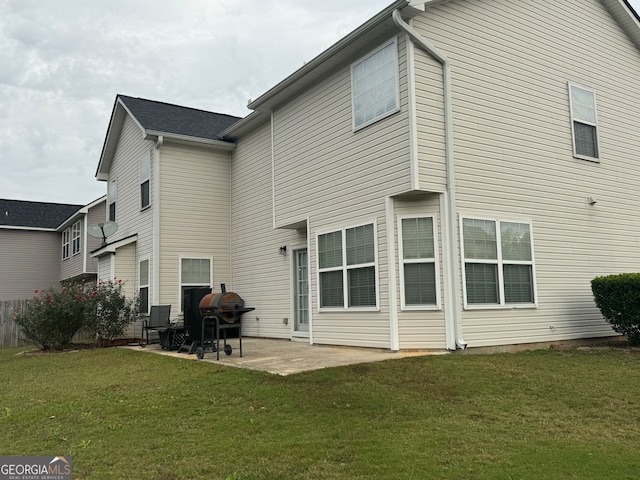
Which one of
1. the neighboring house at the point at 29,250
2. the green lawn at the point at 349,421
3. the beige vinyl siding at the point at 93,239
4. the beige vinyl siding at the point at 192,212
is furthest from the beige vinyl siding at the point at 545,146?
the neighboring house at the point at 29,250

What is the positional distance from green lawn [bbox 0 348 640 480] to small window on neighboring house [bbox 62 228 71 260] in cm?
1945

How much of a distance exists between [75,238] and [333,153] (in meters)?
18.4

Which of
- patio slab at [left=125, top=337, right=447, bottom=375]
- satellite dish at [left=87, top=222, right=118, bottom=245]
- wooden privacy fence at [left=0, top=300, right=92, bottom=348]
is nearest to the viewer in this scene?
patio slab at [left=125, top=337, right=447, bottom=375]

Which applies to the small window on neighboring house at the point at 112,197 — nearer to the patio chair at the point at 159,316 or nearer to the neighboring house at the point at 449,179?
the neighboring house at the point at 449,179

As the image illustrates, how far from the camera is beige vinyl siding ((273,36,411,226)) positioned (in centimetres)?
898

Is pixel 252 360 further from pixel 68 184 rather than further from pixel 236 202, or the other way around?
pixel 68 184

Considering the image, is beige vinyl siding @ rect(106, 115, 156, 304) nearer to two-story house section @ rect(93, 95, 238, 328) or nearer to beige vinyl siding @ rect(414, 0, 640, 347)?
two-story house section @ rect(93, 95, 238, 328)

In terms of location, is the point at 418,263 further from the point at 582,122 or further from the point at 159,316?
the point at 159,316

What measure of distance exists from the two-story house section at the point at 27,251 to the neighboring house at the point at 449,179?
52.0 feet

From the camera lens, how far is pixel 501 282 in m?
9.17

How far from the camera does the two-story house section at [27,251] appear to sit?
84.9 ft

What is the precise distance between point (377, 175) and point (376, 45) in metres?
2.34

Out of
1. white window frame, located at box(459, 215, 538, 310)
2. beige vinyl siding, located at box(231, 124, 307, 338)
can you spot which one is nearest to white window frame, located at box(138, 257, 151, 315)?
beige vinyl siding, located at box(231, 124, 307, 338)

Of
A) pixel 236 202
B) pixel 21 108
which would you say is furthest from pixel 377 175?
pixel 21 108
